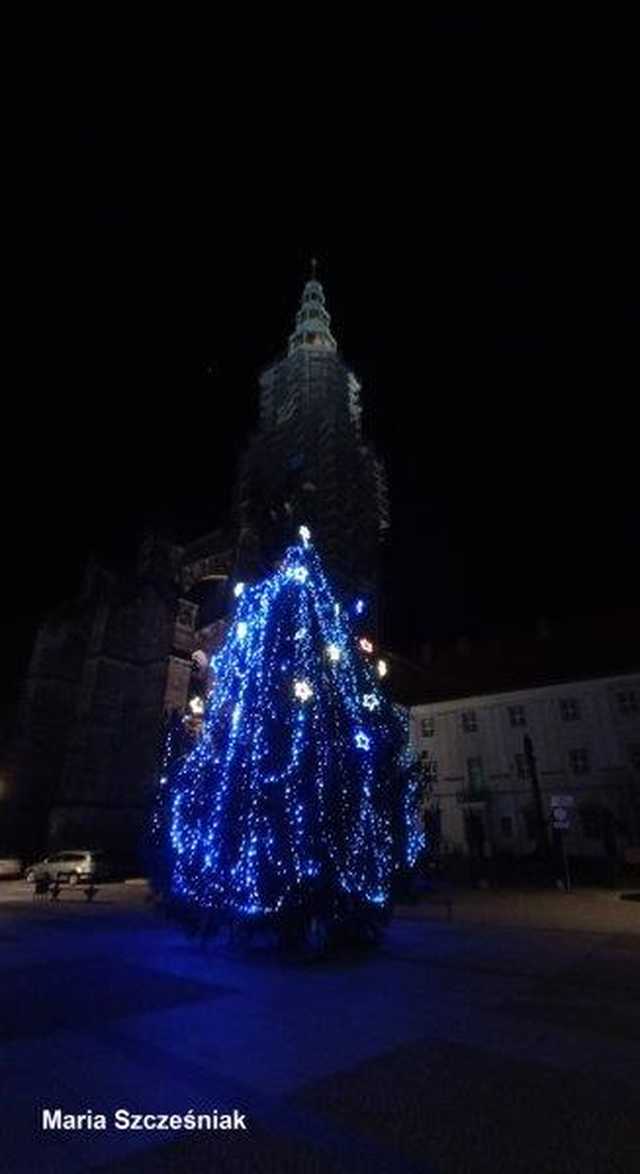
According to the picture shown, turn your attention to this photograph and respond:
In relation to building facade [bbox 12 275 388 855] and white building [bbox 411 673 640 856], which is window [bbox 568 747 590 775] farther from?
building facade [bbox 12 275 388 855]

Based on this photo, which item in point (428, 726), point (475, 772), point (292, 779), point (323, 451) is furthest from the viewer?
point (323, 451)

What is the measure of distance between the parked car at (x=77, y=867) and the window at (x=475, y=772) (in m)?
19.9

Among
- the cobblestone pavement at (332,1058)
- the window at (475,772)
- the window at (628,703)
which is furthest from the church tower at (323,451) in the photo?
the cobblestone pavement at (332,1058)

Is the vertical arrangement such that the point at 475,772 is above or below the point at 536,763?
below

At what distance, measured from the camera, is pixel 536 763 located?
1334 inches

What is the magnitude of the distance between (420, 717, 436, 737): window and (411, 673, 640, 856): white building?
0.12m

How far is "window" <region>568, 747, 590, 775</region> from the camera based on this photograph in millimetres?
32844

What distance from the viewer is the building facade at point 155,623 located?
36.0 metres

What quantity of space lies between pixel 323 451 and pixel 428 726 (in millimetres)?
21459

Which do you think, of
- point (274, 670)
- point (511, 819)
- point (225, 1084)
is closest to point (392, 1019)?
point (225, 1084)

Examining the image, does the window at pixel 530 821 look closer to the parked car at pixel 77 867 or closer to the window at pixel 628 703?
the window at pixel 628 703

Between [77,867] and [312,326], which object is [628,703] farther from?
[312,326]

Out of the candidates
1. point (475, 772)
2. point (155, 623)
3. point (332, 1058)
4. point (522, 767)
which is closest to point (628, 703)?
point (522, 767)

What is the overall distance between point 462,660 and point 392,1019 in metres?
35.1
